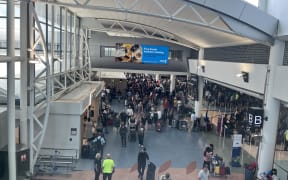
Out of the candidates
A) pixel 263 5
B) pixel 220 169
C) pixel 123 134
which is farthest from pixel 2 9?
pixel 220 169

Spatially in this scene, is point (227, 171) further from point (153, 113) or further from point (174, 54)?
point (174, 54)

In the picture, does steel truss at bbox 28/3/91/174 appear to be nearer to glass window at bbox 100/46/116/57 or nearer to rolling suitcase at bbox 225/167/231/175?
glass window at bbox 100/46/116/57

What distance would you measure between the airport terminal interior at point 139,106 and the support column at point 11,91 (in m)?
0.03

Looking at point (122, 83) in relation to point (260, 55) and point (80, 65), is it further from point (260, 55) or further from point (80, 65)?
point (260, 55)

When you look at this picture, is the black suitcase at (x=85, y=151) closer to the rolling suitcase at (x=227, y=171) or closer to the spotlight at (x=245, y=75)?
the rolling suitcase at (x=227, y=171)

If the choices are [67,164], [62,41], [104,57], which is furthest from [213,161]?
[104,57]

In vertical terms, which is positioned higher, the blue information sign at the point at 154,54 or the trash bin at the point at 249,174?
the blue information sign at the point at 154,54

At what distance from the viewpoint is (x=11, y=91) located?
9070 mm

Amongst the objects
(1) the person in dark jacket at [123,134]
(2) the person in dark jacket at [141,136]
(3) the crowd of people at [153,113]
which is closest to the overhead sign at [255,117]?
(3) the crowd of people at [153,113]

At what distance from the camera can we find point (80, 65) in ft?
66.9

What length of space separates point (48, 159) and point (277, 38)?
9.09 metres

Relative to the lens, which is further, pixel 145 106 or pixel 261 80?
pixel 145 106

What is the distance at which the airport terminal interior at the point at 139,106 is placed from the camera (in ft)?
32.3

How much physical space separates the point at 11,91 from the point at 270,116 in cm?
785
